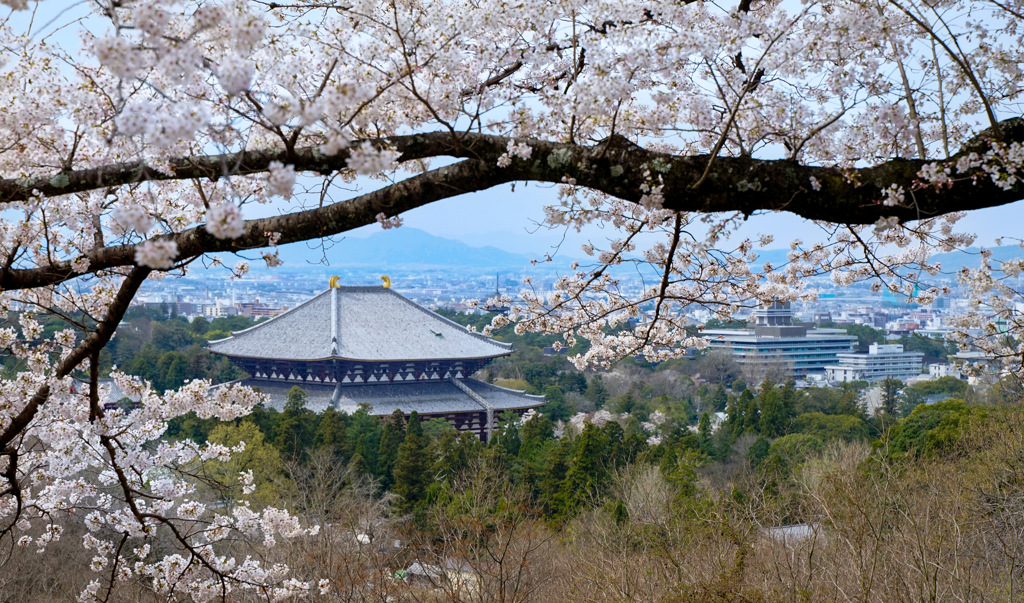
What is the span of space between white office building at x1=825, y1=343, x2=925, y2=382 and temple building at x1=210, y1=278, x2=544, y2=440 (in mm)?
22557

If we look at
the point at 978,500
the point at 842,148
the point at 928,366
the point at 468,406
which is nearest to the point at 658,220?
the point at 842,148

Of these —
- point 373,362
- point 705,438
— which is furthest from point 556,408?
point 373,362

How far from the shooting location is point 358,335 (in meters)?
20.5

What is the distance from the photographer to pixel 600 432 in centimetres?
1375

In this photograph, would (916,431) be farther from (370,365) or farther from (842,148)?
(842,148)

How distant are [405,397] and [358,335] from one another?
1.94 m

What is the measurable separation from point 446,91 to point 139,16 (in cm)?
110

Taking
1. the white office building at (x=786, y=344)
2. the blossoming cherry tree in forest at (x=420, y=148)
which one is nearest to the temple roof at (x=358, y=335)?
the blossoming cherry tree in forest at (x=420, y=148)

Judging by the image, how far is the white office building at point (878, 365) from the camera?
124 ft

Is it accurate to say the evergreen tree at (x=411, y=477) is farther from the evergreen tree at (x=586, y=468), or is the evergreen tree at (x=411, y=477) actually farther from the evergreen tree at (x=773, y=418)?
the evergreen tree at (x=773, y=418)

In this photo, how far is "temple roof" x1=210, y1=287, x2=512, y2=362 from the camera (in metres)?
19.8

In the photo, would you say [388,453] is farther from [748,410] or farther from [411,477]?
[748,410]

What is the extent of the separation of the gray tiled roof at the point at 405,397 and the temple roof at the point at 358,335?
33.2 inches

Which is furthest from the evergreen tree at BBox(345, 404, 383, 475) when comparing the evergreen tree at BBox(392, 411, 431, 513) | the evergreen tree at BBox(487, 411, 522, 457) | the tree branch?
the tree branch
